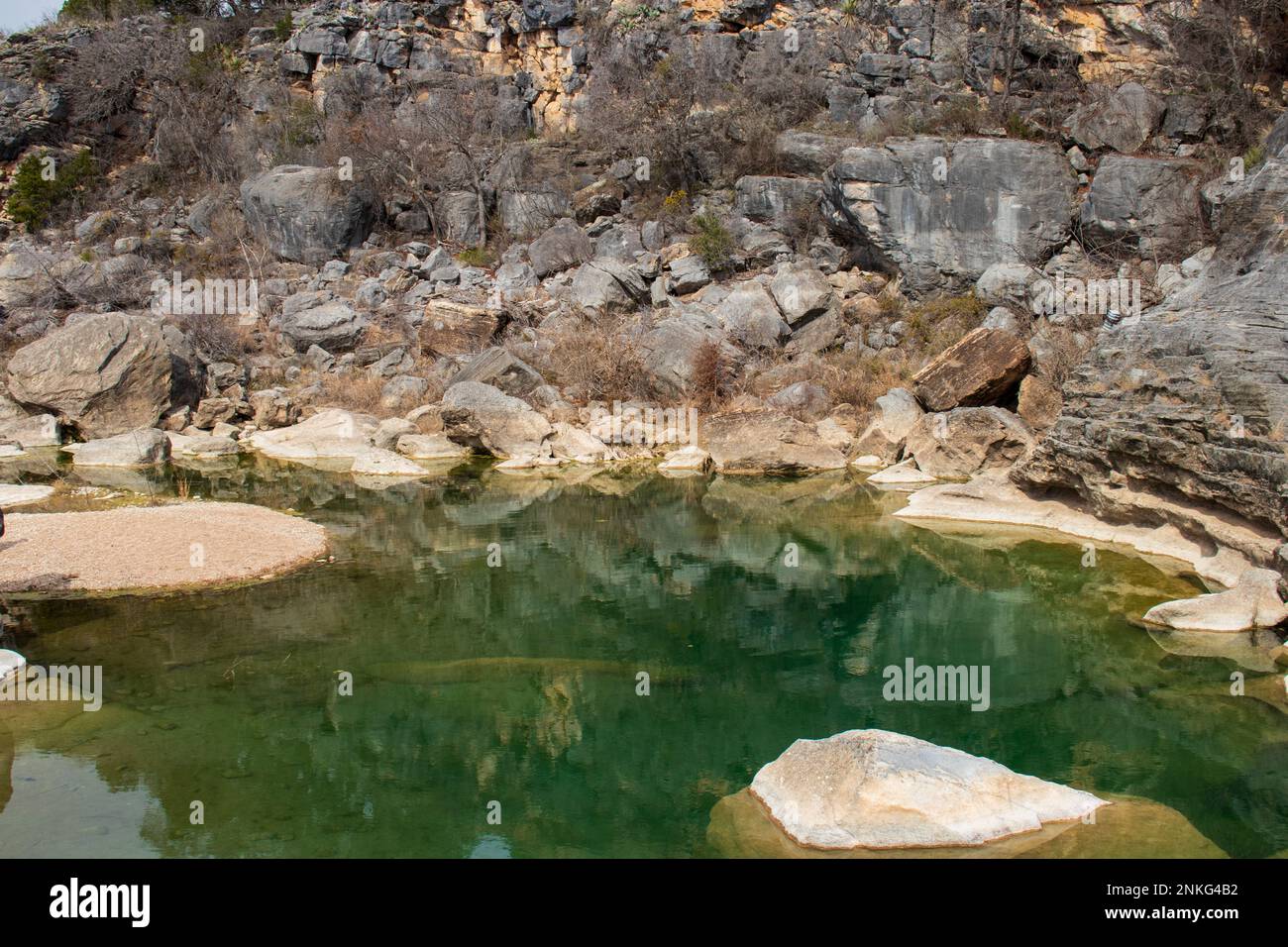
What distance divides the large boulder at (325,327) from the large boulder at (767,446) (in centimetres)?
1158

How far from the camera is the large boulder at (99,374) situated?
72.6ft

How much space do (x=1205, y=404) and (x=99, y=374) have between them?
21.8m

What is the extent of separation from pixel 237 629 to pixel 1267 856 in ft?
29.0

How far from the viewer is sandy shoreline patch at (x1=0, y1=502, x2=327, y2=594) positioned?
11.0 m

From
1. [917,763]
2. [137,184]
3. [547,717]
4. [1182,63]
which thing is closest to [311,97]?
[137,184]

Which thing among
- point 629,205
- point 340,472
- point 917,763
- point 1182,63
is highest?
point 1182,63

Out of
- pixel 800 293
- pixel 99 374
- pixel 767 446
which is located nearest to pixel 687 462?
pixel 767 446

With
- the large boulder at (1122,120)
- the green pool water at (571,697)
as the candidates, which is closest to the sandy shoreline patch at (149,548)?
the green pool water at (571,697)

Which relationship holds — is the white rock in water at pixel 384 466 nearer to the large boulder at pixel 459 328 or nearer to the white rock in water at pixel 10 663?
the large boulder at pixel 459 328

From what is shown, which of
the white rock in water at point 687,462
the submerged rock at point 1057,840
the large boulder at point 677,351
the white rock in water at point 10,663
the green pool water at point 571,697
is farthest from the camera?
the large boulder at point 677,351

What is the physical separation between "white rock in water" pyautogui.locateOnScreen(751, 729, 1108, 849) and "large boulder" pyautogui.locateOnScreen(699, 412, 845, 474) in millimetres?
13981

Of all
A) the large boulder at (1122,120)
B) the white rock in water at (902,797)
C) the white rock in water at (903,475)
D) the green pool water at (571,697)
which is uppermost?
the large boulder at (1122,120)

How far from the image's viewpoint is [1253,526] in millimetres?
10805
